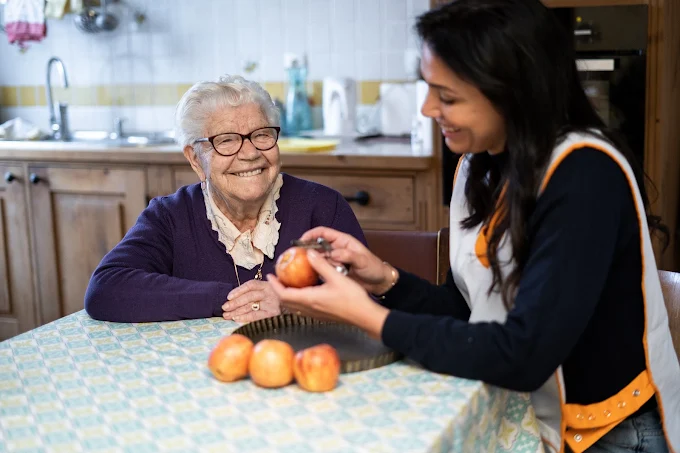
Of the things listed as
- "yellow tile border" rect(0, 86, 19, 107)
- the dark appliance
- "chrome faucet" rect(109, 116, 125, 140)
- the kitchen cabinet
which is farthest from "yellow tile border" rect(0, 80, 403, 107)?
the dark appliance

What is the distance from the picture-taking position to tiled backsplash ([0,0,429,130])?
3.53 metres

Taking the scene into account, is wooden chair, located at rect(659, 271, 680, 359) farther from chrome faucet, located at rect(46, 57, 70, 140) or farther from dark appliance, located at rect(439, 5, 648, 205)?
chrome faucet, located at rect(46, 57, 70, 140)

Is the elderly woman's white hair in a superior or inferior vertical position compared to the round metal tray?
superior

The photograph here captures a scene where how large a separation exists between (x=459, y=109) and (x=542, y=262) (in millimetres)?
270

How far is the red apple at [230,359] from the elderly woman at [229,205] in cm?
55

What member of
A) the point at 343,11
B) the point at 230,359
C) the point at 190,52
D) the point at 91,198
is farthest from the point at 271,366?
the point at 190,52

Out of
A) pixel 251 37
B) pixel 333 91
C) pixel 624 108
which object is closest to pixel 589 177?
pixel 624 108

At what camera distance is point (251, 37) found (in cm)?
373

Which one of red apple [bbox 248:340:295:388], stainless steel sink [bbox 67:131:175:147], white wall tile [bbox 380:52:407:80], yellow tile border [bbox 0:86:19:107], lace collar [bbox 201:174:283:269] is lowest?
red apple [bbox 248:340:295:388]

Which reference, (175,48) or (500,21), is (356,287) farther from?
(175,48)

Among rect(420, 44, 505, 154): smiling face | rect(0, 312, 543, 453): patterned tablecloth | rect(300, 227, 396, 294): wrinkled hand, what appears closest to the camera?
rect(0, 312, 543, 453): patterned tablecloth

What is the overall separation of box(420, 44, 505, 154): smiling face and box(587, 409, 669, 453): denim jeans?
0.50m

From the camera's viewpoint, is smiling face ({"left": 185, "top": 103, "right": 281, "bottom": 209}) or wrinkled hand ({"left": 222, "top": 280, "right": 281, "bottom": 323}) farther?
smiling face ({"left": 185, "top": 103, "right": 281, "bottom": 209})

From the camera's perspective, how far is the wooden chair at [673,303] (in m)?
1.60
